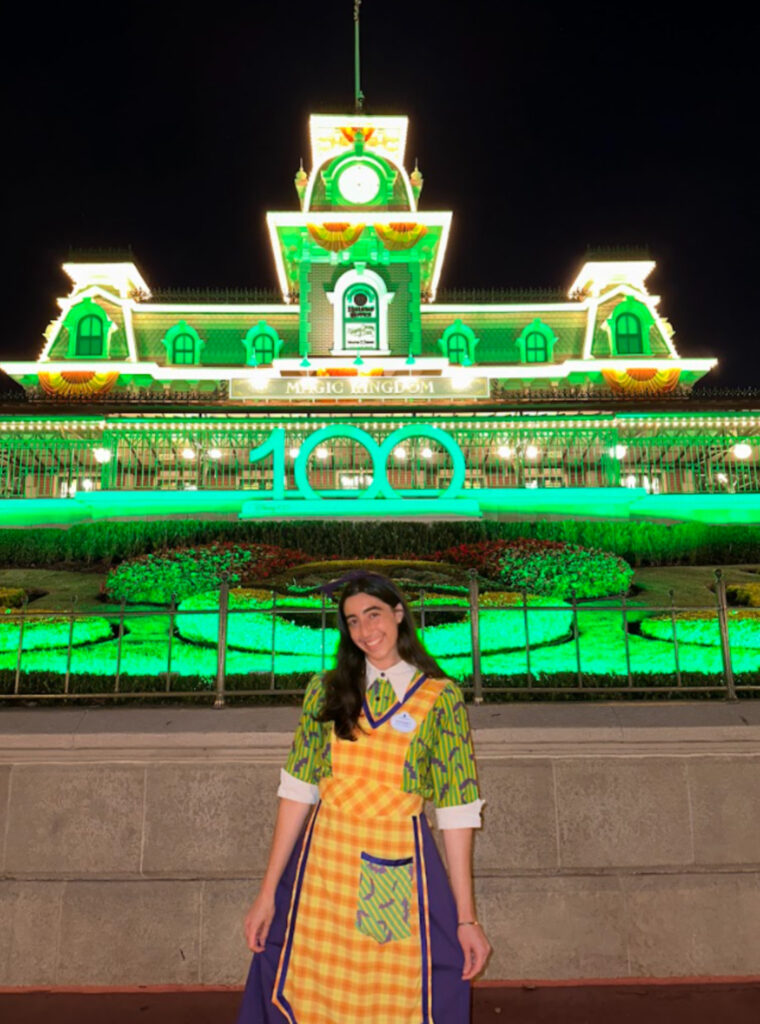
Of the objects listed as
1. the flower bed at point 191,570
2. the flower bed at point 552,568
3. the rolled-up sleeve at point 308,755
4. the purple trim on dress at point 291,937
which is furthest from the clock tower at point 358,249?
the purple trim on dress at point 291,937

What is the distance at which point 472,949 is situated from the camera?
2.63 metres

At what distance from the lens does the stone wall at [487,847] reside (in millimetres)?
4465

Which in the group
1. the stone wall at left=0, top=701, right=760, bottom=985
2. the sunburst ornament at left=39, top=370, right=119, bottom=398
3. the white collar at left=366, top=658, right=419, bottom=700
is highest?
the sunburst ornament at left=39, top=370, right=119, bottom=398

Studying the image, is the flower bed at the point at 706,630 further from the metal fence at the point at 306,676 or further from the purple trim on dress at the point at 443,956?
the purple trim on dress at the point at 443,956

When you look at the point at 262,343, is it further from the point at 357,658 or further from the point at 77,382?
the point at 357,658


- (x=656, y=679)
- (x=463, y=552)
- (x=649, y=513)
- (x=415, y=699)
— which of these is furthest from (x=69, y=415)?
(x=415, y=699)

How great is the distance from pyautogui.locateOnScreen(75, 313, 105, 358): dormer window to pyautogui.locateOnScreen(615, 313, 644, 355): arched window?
24.8m

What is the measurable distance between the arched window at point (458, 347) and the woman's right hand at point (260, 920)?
32585mm

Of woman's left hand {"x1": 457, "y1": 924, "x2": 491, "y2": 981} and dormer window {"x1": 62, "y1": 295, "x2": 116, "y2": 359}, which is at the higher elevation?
dormer window {"x1": 62, "y1": 295, "x2": 116, "y2": 359}

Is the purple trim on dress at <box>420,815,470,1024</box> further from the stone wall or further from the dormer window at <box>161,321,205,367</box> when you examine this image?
the dormer window at <box>161,321,205,367</box>

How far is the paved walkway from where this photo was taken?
4.04 meters

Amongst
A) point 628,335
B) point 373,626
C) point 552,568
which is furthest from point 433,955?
point 628,335

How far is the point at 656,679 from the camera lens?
238 inches

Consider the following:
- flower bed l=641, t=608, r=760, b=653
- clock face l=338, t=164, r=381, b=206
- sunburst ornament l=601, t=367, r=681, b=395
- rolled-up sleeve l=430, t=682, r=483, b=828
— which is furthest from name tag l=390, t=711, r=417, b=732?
clock face l=338, t=164, r=381, b=206
